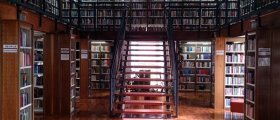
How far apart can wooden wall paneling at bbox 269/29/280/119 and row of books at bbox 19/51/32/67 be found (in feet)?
14.4

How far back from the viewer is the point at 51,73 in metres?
8.34

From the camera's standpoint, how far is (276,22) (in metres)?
5.37

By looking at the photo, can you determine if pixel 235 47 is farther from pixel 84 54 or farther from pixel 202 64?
pixel 84 54

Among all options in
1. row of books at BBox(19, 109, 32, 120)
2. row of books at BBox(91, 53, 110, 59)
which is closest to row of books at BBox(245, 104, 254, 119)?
row of books at BBox(19, 109, 32, 120)

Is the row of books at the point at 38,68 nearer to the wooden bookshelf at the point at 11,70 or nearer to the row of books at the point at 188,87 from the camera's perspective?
the wooden bookshelf at the point at 11,70

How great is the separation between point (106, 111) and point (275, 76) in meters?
4.47

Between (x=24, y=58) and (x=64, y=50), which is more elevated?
(x=64, y=50)

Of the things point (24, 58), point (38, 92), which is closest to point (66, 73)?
point (38, 92)

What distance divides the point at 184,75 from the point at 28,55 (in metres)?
8.97

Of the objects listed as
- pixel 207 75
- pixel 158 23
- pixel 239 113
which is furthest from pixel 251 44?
pixel 207 75

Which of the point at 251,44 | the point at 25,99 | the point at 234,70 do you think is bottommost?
the point at 25,99

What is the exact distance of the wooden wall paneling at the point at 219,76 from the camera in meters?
9.59

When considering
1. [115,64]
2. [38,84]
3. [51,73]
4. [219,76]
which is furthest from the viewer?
[219,76]

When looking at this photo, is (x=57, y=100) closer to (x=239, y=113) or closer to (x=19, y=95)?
(x=19, y=95)
